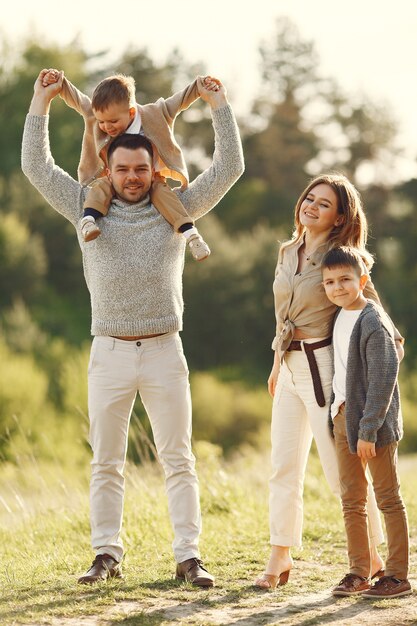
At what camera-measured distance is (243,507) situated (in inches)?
281

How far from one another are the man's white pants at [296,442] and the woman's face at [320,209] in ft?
1.85

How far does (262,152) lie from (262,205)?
2.92 metres

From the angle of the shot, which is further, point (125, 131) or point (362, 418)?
point (125, 131)

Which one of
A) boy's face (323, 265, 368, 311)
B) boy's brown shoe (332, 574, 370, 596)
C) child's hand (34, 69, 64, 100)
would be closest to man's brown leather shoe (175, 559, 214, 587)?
boy's brown shoe (332, 574, 370, 596)

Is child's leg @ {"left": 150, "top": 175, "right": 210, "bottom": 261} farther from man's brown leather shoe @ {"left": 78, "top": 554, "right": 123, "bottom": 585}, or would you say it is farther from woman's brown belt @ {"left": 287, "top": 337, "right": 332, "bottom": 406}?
man's brown leather shoe @ {"left": 78, "top": 554, "right": 123, "bottom": 585}

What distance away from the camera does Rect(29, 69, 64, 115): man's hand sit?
4699 mm

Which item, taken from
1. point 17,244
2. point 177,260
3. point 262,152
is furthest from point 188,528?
point 262,152

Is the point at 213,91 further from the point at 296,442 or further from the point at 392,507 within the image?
the point at 392,507

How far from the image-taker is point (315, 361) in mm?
4465

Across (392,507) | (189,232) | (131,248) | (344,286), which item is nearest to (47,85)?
(131,248)

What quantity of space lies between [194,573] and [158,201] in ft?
5.45

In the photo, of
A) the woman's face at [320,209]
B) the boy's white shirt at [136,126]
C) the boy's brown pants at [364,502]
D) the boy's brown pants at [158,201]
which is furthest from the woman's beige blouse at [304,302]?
the boy's white shirt at [136,126]

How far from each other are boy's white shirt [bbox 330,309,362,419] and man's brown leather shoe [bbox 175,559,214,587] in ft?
2.99

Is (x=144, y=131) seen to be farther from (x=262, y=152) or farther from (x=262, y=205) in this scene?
(x=262, y=152)
